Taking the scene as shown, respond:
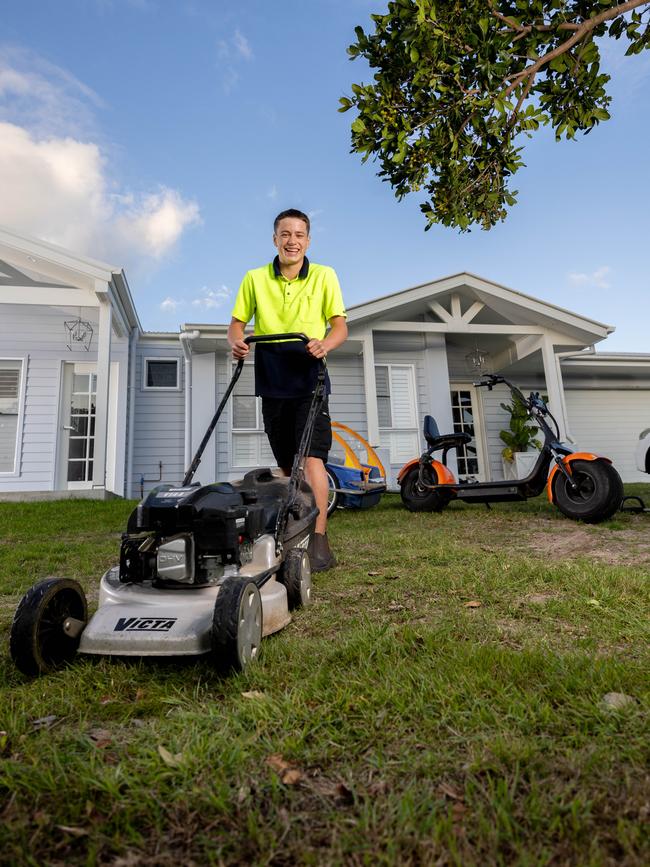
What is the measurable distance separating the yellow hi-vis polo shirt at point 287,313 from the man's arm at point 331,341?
2.2 inches

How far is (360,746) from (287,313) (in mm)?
2672

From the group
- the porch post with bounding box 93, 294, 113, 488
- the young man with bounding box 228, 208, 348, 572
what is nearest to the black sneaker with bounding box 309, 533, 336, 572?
the young man with bounding box 228, 208, 348, 572

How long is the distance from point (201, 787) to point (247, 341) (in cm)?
246

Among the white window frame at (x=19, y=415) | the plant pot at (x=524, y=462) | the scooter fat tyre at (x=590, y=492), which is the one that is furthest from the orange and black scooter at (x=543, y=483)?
the white window frame at (x=19, y=415)

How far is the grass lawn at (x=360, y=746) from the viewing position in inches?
39.2

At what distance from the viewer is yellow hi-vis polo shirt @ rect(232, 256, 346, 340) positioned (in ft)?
11.5

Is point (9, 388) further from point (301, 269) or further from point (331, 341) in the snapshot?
point (331, 341)

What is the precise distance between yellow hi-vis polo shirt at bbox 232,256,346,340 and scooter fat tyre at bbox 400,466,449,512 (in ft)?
12.5

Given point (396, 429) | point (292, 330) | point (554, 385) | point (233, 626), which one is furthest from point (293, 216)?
point (554, 385)

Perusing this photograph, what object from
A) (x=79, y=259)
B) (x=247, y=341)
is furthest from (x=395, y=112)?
(x=79, y=259)

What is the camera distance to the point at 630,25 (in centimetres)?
453

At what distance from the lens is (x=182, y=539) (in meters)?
2.00

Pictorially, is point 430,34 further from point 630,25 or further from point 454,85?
point 630,25

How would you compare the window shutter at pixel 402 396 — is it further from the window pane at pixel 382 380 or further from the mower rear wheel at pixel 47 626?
the mower rear wheel at pixel 47 626
